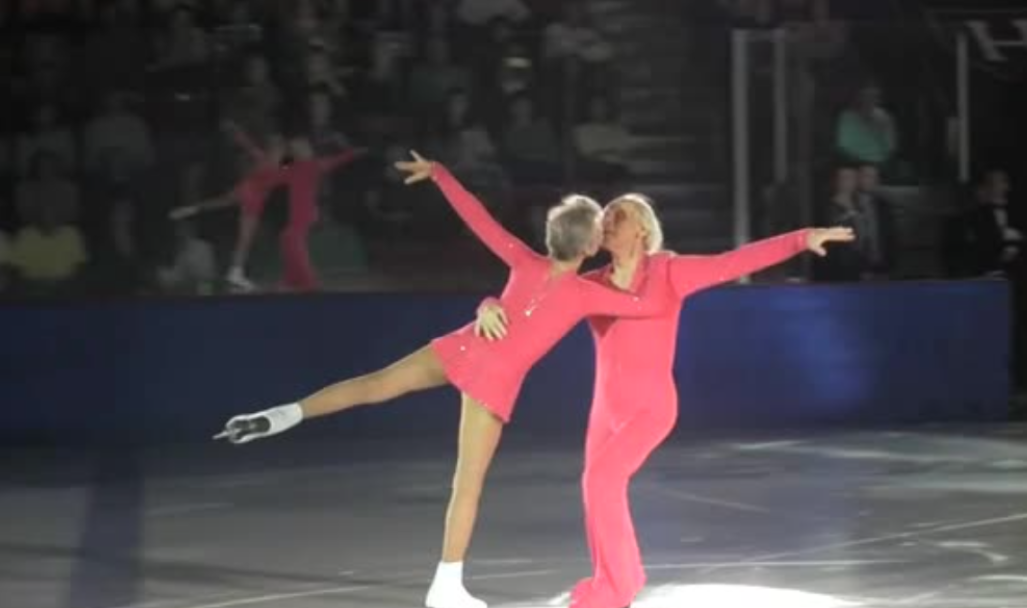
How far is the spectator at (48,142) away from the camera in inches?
589

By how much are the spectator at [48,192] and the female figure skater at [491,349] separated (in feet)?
22.6

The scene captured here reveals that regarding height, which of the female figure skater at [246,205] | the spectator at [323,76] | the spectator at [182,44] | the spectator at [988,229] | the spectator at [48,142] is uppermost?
the spectator at [182,44]

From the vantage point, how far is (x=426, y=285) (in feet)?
49.4

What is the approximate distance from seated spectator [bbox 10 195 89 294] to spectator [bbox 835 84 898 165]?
223 inches

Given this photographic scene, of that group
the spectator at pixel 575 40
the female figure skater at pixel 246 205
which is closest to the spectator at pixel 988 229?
the spectator at pixel 575 40

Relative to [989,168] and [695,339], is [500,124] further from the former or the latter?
[989,168]

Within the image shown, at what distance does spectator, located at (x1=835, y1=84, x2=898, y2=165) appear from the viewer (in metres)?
16.1

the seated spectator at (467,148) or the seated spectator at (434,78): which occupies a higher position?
the seated spectator at (434,78)

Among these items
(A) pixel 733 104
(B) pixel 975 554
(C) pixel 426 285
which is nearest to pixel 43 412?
(C) pixel 426 285

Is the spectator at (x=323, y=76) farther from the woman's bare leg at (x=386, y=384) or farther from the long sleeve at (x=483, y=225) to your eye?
the woman's bare leg at (x=386, y=384)

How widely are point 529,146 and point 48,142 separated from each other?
342cm

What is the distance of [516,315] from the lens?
8242mm

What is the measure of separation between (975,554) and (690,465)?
138 inches

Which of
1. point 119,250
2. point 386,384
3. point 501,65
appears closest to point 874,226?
point 501,65
